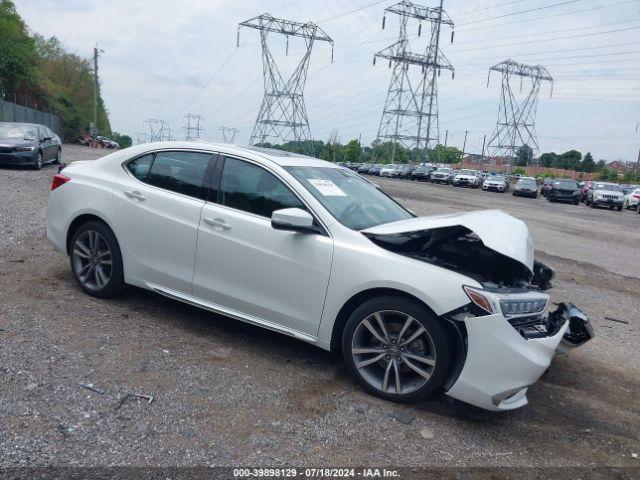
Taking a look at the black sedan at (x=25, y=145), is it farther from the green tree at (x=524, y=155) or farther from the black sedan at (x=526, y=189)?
the green tree at (x=524, y=155)

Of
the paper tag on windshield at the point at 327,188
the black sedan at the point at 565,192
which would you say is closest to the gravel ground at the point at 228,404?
the paper tag on windshield at the point at 327,188

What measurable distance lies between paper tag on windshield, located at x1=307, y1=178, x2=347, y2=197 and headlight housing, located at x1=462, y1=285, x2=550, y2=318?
4.76 ft

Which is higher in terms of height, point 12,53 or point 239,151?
point 12,53

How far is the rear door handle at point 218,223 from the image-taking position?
4.54m

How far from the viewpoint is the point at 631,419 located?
4062 mm

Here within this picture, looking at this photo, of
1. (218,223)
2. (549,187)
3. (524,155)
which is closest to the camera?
(218,223)

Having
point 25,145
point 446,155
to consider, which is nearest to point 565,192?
point 25,145

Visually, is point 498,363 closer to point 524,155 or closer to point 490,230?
point 490,230

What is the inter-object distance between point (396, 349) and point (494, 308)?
724mm

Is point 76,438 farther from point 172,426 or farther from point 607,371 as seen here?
point 607,371

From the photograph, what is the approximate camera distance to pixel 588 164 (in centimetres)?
11331

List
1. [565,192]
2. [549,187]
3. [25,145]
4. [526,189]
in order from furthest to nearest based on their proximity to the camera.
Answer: [526,189], [549,187], [565,192], [25,145]

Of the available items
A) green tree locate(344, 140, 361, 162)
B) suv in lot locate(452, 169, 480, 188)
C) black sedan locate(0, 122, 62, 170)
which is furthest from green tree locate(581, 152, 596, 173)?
black sedan locate(0, 122, 62, 170)

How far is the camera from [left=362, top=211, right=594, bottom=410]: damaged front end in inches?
139
